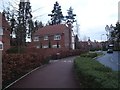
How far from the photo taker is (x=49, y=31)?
271 feet

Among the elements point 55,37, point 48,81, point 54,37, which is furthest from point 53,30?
point 48,81

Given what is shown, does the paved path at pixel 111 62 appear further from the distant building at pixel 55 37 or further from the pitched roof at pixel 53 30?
the pitched roof at pixel 53 30

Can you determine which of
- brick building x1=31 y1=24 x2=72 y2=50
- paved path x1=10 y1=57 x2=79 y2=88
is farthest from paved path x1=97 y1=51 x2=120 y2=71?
brick building x1=31 y1=24 x2=72 y2=50

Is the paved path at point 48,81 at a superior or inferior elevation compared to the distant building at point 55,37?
inferior

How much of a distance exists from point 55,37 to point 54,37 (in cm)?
34

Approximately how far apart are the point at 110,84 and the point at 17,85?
8.71m

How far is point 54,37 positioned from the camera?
8056 centimetres

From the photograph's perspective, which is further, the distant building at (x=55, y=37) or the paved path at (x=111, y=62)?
the distant building at (x=55, y=37)

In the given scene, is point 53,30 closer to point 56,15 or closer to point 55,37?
point 55,37

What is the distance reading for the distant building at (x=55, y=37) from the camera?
78375 mm

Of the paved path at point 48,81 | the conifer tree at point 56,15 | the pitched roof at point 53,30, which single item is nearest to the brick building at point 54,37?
the pitched roof at point 53,30

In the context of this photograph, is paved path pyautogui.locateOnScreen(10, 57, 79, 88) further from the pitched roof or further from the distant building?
the pitched roof

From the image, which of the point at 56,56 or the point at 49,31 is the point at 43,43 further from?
the point at 56,56

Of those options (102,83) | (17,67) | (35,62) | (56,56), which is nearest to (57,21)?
(56,56)
